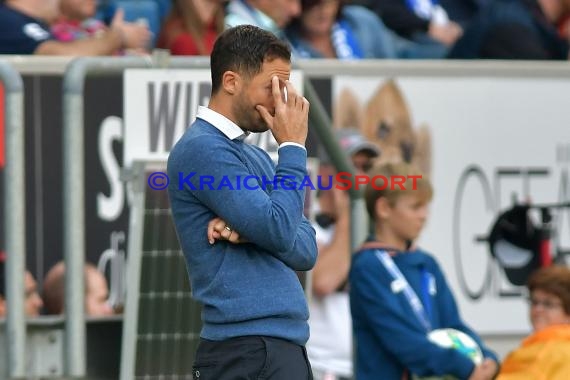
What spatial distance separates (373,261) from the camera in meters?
6.34

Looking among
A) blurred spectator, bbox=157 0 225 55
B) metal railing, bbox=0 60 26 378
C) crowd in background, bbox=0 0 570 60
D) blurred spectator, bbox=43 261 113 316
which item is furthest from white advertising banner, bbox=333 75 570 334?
metal railing, bbox=0 60 26 378

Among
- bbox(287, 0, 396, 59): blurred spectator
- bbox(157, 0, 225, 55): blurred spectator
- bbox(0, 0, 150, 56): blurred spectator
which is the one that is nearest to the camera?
bbox(0, 0, 150, 56): blurred spectator

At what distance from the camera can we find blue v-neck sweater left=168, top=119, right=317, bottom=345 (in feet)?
13.9

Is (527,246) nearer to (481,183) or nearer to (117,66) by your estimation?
(481,183)

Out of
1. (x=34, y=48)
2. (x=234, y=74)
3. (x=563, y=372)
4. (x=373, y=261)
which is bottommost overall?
(x=563, y=372)

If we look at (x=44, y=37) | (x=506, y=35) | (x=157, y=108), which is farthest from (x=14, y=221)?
(x=506, y=35)

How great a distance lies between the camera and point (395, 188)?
6.52m

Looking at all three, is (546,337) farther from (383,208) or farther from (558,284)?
(383,208)

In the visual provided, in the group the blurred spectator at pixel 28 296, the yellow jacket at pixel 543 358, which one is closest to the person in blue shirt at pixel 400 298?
the yellow jacket at pixel 543 358

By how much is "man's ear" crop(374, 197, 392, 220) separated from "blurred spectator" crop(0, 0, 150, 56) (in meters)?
1.83

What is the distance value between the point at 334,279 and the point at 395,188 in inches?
38.7

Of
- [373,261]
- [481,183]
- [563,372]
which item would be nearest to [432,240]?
[481,183]

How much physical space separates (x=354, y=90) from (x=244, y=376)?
138 inches

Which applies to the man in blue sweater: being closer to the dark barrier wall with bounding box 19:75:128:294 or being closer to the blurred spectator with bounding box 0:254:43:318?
the blurred spectator with bounding box 0:254:43:318
